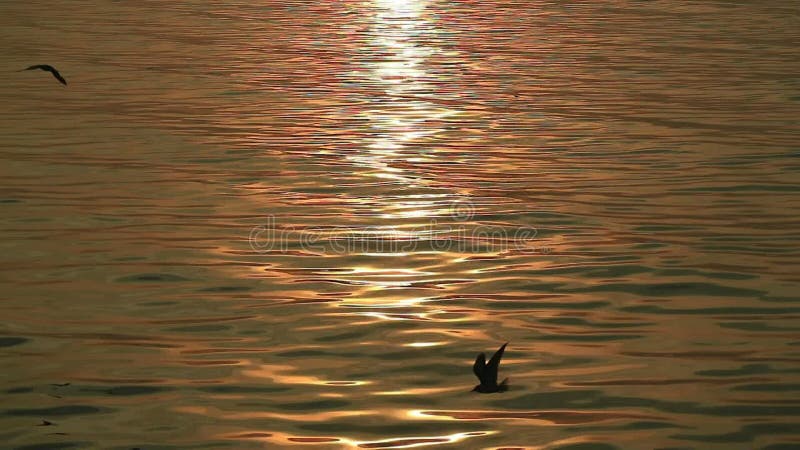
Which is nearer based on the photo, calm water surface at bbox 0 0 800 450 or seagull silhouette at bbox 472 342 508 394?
calm water surface at bbox 0 0 800 450

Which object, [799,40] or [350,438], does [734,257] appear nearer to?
[350,438]

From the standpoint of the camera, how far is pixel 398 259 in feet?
38.1

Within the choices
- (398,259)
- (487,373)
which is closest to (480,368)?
(487,373)

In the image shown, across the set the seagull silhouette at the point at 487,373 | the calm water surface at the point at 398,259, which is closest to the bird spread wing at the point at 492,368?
the seagull silhouette at the point at 487,373

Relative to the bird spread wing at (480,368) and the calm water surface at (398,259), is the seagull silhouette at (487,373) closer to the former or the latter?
the bird spread wing at (480,368)

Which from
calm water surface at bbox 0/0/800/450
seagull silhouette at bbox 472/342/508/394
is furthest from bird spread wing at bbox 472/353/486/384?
calm water surface at bbox 0/0/800/450

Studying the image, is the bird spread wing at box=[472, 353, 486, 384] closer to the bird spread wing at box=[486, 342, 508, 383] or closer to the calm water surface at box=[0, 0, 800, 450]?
the bird spread wing at box=[486, 342, 508, 383]

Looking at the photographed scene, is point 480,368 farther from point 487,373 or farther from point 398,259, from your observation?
point 398,259

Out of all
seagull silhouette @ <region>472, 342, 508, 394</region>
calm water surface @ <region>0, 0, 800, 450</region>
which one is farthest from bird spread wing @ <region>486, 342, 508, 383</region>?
calm water surface @ <region>0, 0, 800, 450</region>

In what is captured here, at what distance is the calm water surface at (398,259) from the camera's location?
7.84 meters

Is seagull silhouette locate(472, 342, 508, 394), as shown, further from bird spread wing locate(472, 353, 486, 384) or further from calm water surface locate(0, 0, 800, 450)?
calm water surface locate(0, 0, 800, 450)

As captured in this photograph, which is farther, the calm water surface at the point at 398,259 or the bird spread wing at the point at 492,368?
the bird spread wing at the point at 492,368

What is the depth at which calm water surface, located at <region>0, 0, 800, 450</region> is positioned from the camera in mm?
7836

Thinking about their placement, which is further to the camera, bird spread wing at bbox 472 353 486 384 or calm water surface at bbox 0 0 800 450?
bird spread wing at bbox 472 353 486 384
